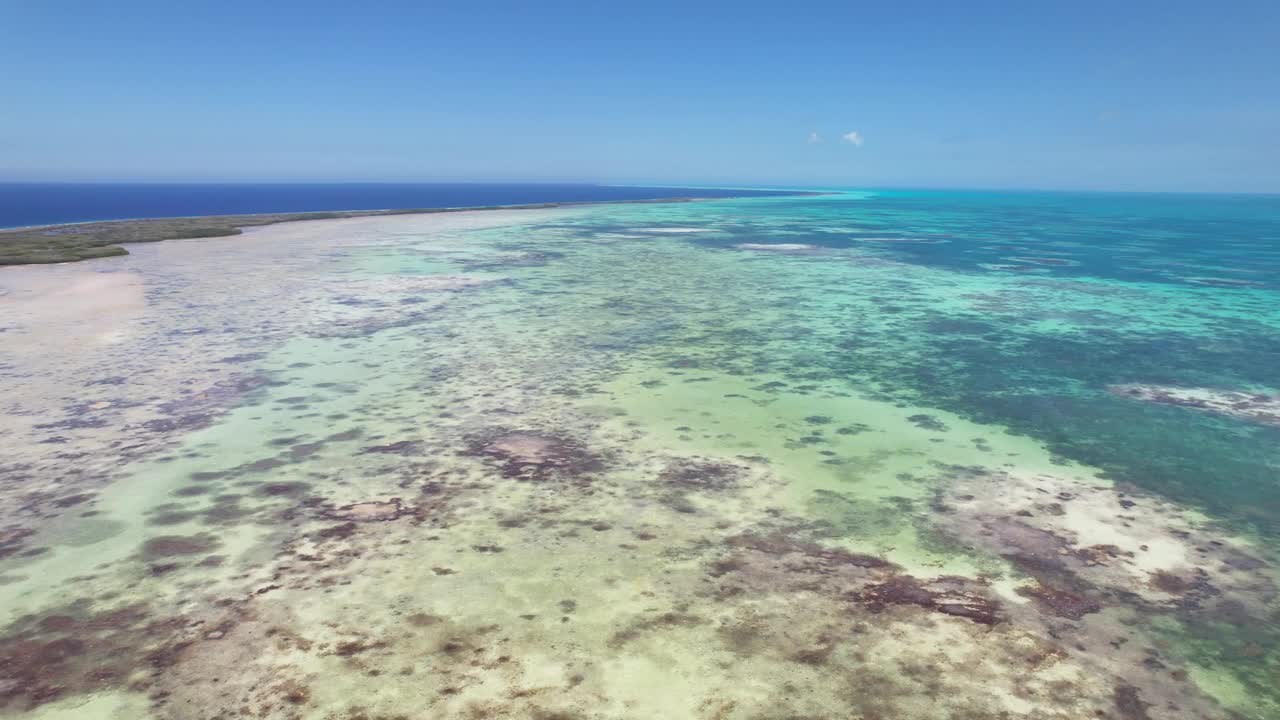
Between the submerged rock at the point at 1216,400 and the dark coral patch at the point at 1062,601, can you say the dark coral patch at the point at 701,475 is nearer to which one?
the dark coral patch at the point at 1062,601

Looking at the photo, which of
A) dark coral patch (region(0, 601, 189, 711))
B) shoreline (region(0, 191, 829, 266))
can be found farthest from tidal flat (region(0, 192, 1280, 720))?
shoreline (region(0, 191, 829, 266))

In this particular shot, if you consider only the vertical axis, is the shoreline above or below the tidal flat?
above

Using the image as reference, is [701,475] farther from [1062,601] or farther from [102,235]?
[102,235]

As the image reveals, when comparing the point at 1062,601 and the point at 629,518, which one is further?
the point at 629,518

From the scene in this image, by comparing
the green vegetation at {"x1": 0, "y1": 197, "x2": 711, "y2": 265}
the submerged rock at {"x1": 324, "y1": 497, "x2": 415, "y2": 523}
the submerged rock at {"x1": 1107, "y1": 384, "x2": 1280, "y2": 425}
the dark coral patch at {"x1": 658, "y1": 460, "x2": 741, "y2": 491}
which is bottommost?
the submerged rock at {"x1": 1107, "y1": 384, "x2": 1280, "y2": 425}

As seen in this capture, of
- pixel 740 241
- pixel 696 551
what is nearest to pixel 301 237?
pixel 740 241

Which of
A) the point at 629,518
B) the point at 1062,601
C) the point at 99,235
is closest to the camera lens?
the point at 1062,601

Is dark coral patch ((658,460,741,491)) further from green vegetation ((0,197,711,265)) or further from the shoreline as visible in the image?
green vegetation ((0,197,711,265))

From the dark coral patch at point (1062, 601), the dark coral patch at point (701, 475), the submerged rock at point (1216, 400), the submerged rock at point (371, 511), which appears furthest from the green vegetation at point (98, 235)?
the submerged rock at point (1216, 400)

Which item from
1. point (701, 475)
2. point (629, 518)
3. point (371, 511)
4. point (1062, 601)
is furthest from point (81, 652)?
point (1062, 601)

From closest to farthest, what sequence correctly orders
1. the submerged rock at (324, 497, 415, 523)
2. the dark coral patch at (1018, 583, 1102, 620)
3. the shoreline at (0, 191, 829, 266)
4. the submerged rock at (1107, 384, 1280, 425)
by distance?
the dark coral patch at (1018, 583, 1102, 620), the submerged rock at (324, 497, 415, 523), the submerged rock at (1107, 384, 1280, 425), the shoreline at (0, 191, 829, 266)
